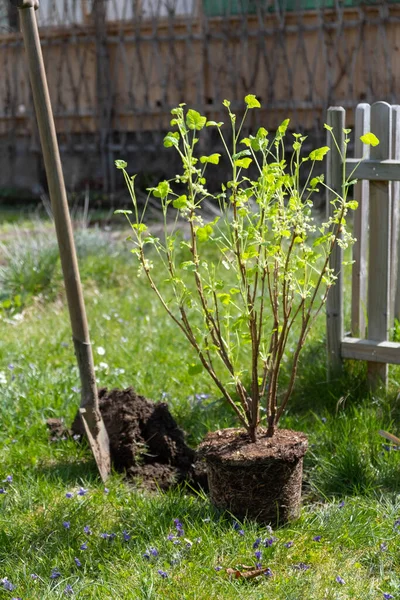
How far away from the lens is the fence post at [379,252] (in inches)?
145

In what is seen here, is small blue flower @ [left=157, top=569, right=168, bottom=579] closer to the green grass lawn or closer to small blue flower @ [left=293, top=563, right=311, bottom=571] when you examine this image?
the green grass lawn

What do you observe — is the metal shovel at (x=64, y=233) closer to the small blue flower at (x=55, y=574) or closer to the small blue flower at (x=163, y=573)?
the small blue flower at (x=55, y=574)

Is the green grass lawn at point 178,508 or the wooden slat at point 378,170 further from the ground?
the wooden slat at point 378,170

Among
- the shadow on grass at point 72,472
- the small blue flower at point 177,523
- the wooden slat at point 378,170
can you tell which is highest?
the wooden slat at point 378,170

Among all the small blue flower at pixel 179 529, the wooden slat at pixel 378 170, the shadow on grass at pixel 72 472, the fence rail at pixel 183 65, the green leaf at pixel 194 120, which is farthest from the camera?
the fence rail at pixel 183 65

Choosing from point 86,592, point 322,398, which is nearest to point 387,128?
point 322,398

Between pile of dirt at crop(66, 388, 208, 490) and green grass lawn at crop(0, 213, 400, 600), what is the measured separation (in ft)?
0.36

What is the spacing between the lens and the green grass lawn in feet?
8.00

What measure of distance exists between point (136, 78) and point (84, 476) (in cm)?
835

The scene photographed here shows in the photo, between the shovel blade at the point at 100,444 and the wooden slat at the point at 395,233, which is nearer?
the shovel blade at the point at 100,444

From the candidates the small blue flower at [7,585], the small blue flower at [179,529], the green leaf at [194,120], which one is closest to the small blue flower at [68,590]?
the small blue flower at [7,585]

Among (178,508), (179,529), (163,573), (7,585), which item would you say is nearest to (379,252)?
(178,508)

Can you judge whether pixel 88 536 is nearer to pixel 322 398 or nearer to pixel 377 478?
pixel 377 478

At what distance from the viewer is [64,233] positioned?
3129 millimetres
